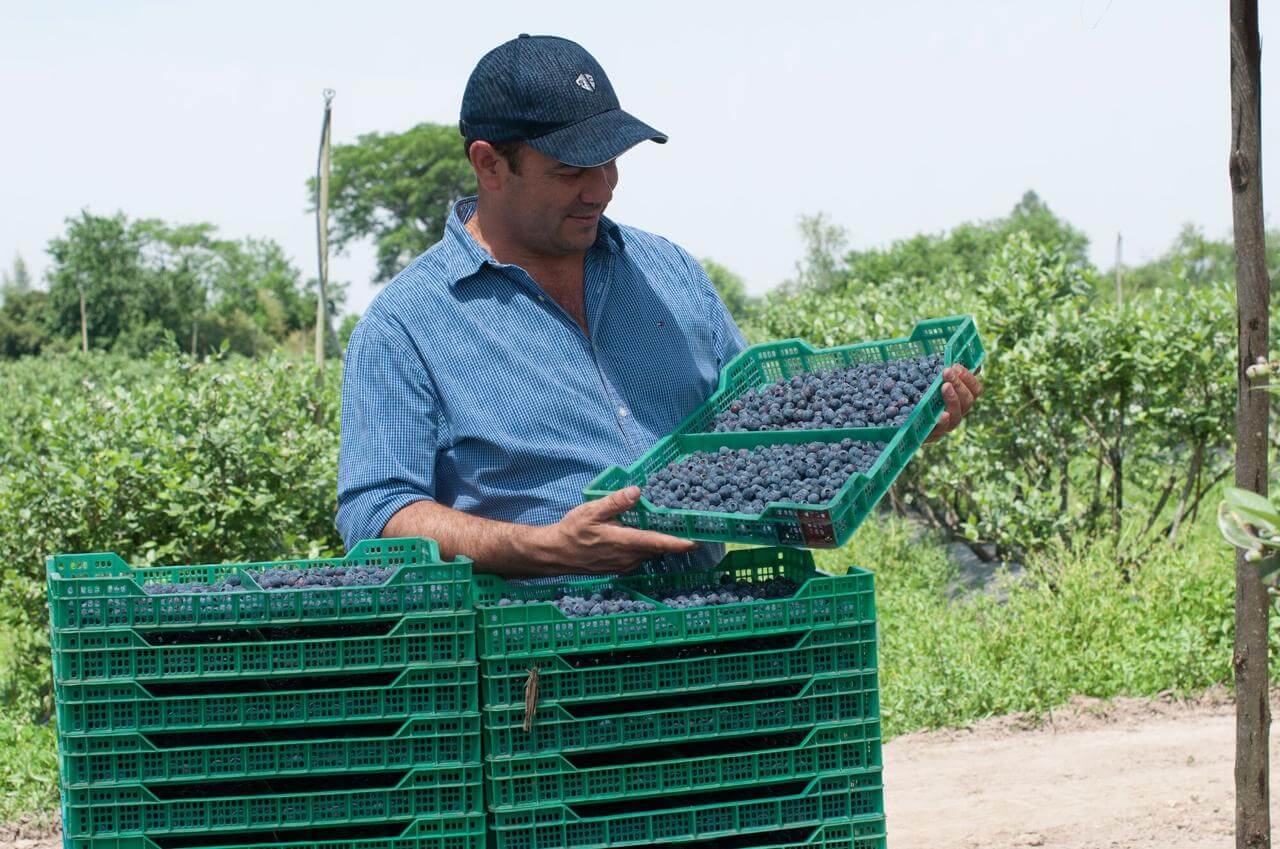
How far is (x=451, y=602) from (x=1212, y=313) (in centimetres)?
555

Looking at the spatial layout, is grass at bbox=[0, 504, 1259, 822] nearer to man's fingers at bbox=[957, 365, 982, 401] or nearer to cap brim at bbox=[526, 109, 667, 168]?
man's fingers at bbox=[957, 365, 982, 401]

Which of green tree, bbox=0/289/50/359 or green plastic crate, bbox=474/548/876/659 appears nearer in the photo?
green plastic crate, bbox=474/548/876/659

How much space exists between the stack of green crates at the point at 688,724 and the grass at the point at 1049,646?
3299mm

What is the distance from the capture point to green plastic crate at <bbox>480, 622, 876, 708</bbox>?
244 centimetres

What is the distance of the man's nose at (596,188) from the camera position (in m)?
2.98

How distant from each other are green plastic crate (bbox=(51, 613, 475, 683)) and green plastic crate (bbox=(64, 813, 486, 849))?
0.29 meters

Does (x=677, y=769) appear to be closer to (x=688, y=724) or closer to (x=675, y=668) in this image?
(x=688, y=724)

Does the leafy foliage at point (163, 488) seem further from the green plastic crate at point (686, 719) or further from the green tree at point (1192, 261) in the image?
the green tree at point (1192, 261)

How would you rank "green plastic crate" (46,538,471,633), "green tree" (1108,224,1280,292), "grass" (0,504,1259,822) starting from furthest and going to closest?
"green tree" (1108,224,1280,292)
"grass" (0,504,1259,822)
"green plastic crate" (46,538,471,633)

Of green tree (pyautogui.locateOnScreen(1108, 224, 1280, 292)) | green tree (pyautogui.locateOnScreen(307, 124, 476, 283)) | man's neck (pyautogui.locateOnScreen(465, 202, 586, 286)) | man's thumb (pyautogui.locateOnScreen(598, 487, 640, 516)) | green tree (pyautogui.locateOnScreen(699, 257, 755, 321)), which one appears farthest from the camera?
green tree (pyautogui.locateOnScreen(699, 257, 755, 321))

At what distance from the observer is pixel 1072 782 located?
497 cm

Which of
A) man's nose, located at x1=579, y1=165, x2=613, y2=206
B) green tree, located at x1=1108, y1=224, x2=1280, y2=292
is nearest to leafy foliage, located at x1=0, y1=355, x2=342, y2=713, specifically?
man's nose, located at x1=579, y1=165, x2=613, y2=206

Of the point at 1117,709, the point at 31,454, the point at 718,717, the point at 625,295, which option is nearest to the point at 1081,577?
the point at 1117,709

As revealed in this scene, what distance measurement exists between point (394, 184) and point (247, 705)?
73167mm
